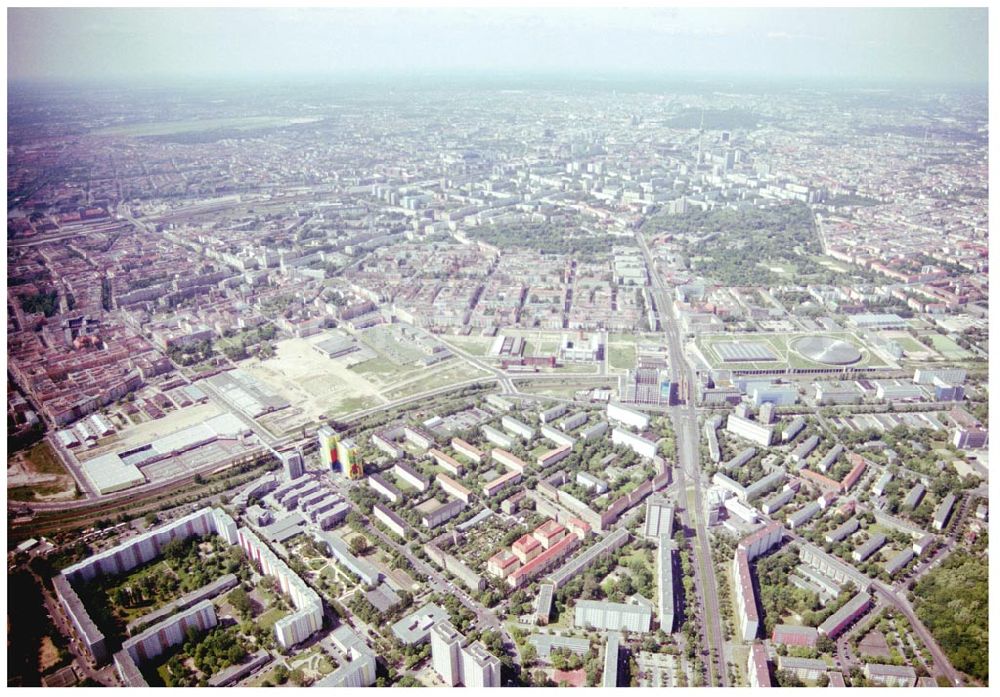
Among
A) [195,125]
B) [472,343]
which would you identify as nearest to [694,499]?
[472,343]

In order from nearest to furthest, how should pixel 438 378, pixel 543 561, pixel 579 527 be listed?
pixel 543 561 < pixel 579 527 < pixel 438 378

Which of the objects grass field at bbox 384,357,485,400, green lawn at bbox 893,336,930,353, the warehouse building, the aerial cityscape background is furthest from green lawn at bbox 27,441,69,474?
green lawn at bbox 893,336,930,353

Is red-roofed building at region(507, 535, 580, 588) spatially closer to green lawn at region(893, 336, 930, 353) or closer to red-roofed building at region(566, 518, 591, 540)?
red-roofed building at region(566, 518, 591, 540)

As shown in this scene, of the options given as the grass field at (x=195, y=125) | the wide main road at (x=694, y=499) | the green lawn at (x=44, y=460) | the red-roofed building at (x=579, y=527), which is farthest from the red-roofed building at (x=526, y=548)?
the grass field at (x=195, y=125)

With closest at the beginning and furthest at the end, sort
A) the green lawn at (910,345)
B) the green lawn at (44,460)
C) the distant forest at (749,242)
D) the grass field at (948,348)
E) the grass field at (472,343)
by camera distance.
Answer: the green lawn at (44,460)
the grass field at (948,348)
the green lawn at (910,345)
the grass field at (472,343)
the distant forest at (749,242)

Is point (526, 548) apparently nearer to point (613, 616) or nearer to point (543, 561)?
point (543, 561)

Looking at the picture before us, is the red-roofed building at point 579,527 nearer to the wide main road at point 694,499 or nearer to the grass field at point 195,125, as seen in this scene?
the wide main road at point 694,499
